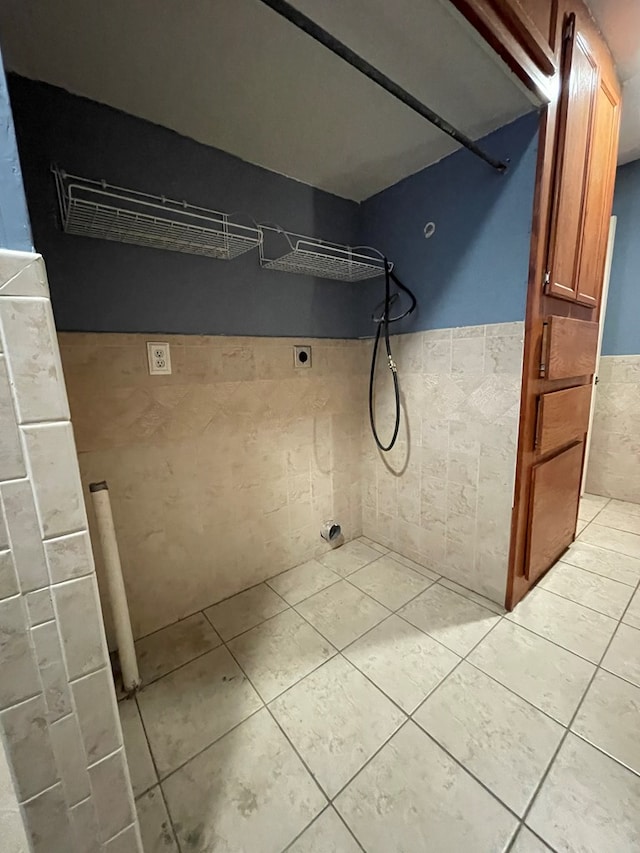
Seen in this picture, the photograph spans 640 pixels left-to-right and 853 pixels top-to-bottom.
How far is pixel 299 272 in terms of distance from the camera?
1.71 metres

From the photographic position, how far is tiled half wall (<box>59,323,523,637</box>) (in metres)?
1.32

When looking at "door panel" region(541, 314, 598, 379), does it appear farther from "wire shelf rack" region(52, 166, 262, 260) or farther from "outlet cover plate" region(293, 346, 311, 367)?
"wire shelf rack" region(52, 166, 262, 260)

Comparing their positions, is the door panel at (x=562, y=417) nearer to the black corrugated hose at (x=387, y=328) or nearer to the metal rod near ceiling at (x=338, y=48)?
the black corrugated hose at (x=387, y=328)

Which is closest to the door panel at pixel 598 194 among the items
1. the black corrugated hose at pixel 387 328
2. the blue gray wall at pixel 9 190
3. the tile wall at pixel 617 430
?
the black corrugated hose at pixel 387 328

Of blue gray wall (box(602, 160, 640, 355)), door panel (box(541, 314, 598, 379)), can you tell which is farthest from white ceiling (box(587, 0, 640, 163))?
door panel (box(541, 314, 598, 379))

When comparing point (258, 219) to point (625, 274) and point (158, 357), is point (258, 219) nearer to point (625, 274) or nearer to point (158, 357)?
point (158, 357)

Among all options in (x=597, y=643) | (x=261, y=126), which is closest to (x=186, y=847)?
(x=597, y=643)

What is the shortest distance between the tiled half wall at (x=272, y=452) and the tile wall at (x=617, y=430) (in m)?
1.79

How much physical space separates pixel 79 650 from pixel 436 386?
61.5 inches

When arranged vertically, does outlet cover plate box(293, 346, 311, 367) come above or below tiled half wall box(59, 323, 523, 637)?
above

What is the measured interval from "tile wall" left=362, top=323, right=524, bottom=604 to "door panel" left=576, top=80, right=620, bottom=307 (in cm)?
56

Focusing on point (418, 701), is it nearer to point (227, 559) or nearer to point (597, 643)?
point (597, 643)

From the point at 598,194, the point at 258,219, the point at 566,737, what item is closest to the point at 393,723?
the point at 566,737

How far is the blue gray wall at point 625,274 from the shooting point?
231 centimetres
